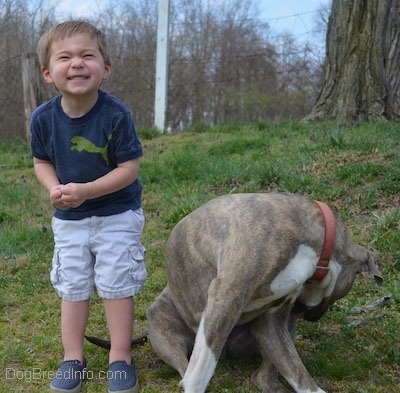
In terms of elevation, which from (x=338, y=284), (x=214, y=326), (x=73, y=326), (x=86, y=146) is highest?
(x=86, y=146)

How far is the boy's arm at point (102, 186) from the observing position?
128 inches

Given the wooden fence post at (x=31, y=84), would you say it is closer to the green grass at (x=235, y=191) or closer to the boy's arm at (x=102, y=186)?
the green grass at (x=235, y=191)

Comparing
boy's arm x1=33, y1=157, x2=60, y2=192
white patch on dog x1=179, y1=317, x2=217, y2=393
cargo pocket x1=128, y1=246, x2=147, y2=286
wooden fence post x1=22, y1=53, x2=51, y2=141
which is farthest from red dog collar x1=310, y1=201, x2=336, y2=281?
wooden fence post x1=22, y1=53, x2=51, y2=141

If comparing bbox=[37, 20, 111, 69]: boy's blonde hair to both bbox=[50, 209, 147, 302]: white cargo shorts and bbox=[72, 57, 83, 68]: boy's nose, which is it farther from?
bbox=[50, 209, 147, 302]: white cargo shorts

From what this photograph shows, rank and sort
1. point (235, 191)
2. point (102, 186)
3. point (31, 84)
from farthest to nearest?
point (31, 84) < point (235, 191) < point (102, 186)

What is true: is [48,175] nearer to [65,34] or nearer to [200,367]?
[65,34]

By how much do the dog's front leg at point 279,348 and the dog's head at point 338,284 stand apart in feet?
0.37

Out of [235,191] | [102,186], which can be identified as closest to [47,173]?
[102,186]

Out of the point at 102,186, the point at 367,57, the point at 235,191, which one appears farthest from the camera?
the point at 367,57

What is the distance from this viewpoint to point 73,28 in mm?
3424

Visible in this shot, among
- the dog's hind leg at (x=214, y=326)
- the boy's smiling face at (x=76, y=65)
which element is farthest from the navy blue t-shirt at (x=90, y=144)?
the dog's hind leg at (x=214, y=326)

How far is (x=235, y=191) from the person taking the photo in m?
6.36

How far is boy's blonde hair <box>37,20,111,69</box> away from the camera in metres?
3.41

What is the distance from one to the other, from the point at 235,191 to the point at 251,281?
346 cm
